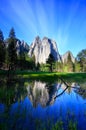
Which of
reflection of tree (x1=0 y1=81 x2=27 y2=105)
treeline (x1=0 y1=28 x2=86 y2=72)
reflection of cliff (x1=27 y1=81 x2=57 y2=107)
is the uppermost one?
treeline (x1=0 y1=28 x2=86 y2=72)

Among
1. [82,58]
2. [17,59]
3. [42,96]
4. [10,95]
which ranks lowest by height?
[42,96]

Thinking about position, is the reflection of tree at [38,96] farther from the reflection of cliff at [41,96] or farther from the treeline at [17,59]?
A: the treeline at [17,59]

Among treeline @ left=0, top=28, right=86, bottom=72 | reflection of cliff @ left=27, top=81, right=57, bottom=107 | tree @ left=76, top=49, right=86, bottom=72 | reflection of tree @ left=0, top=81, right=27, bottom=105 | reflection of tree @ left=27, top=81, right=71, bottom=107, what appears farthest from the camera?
tree @ left=76, top=49, right=86, bottom=72

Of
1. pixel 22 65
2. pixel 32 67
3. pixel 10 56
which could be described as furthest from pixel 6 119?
pixel 32 67

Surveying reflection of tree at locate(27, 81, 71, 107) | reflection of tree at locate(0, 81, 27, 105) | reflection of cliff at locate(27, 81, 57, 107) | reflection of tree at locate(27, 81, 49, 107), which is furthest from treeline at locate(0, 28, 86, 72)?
reflection of tree at locate(27, 81, 49, 107)

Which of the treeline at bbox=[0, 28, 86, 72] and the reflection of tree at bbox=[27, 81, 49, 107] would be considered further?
the treeline at bbox=[0, 28, 86, 72]

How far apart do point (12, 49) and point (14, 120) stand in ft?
171

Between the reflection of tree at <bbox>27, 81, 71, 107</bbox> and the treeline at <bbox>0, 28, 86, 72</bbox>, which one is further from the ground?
the treeline at <bbox>0, 28, 86, 72</bbox>

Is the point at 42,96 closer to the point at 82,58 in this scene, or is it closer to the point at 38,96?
the point at 38,96

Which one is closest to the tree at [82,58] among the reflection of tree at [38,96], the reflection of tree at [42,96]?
the reflection of tree at [42,96]

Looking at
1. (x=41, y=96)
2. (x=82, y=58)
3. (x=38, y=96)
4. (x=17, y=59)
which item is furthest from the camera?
(x=82, y=58)

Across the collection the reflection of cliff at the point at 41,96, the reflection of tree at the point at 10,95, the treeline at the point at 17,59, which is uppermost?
the treeline at the point at 17,59

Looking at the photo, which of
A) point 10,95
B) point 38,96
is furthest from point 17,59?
point 10,95

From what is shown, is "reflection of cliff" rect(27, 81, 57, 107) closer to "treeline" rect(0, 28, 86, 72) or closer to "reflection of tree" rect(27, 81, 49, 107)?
"reflection of tree" rect(27, 81, 49, 107)
